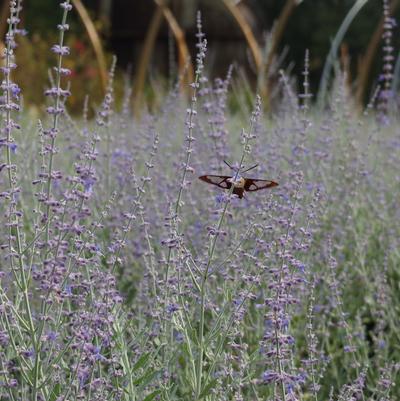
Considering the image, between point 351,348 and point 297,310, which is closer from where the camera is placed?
point 351,348

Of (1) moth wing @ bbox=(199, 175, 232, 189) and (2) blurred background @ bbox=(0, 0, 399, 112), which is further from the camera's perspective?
(2) blurred background @ bbox=(0, 0, 399, 112)

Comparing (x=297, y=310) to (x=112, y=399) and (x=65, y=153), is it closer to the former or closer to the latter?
(x=112, y=399)

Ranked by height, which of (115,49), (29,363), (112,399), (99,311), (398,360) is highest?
(99,311)

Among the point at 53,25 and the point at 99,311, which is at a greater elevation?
the point at 99,311

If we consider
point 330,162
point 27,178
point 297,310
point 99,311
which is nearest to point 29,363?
point 99,311

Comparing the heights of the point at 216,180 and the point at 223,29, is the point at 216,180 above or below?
above

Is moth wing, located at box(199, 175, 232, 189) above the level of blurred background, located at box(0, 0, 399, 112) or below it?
above

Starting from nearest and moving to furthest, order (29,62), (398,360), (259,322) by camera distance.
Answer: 1. (259,322)
2. (398,360)
3. (29,62)

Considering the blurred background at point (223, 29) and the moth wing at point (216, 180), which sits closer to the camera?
the moth wing at point (216, 180)

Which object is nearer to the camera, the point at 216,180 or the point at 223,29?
the point at 216,180

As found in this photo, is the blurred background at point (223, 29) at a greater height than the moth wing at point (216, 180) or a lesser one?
lesser

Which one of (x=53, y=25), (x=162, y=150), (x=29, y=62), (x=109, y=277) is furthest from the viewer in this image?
(x=53, y=25)
